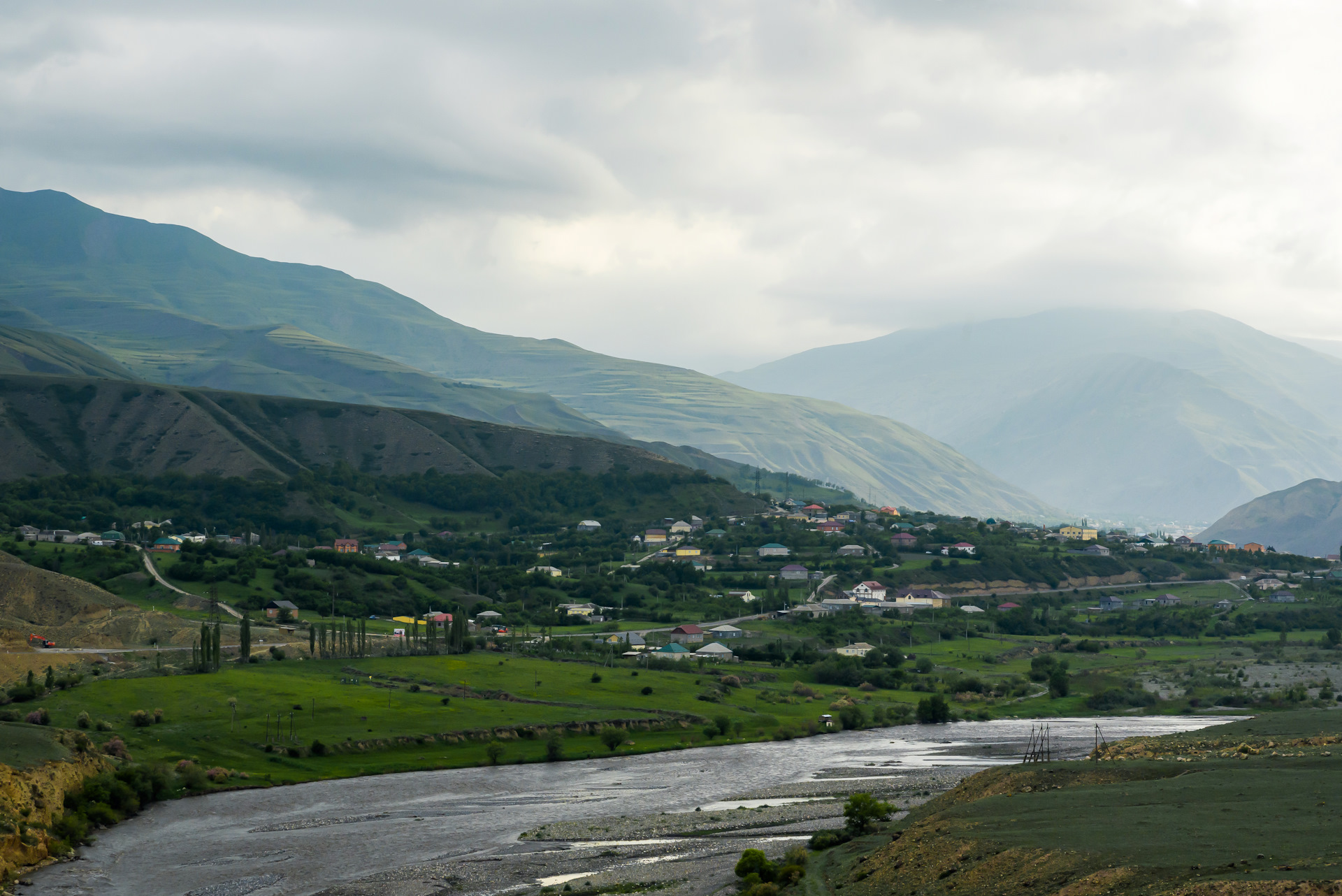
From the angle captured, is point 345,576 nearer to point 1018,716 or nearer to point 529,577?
point 529,577

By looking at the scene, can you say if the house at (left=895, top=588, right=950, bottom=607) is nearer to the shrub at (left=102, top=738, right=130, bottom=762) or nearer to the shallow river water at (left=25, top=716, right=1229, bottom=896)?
the shallow river water at (left=25, top=716, right=1229, bottom=896)

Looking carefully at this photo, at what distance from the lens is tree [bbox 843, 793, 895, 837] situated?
5144 cm

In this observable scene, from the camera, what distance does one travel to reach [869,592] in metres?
168

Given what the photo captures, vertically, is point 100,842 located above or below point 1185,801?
below

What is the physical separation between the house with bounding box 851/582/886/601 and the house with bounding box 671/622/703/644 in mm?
38388

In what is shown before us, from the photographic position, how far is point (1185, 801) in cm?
4297

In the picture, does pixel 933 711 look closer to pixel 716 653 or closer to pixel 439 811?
pixel 716 653

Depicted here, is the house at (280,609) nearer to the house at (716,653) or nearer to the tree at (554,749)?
the house at (716,653)

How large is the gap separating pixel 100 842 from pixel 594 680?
47.7 metres

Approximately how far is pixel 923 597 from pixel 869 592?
23.9 ft

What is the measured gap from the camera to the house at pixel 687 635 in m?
127

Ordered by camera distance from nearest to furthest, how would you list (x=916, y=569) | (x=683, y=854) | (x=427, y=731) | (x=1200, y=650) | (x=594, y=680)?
1. (x=683, y=854)
2. (x=427, y=731)
3. (x=594, y=680)
4. (x=1200, y=650)
5. (x=916, y=569)

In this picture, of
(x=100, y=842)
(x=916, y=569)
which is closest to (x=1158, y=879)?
(x=100, y=842)

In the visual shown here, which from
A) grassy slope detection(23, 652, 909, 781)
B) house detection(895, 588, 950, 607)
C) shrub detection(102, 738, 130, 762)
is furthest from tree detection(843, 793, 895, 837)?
house detection(895, 588, 950, 607)
